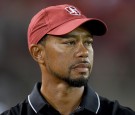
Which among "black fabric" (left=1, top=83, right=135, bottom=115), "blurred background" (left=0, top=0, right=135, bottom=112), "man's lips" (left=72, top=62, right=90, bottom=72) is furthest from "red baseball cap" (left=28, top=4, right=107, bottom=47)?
"blurred background" (left=0, top=0, right=135, bottom=112)

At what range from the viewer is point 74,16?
83.4 inches

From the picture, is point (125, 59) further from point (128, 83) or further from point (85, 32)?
point (85, 32)

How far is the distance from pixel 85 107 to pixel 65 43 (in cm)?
28

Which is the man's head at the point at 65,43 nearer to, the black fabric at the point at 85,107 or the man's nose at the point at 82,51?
the man's nose at the point at 82,51

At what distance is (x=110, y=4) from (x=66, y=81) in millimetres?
3047

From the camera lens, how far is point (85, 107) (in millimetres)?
2051

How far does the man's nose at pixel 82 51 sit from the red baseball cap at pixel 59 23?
83 mm

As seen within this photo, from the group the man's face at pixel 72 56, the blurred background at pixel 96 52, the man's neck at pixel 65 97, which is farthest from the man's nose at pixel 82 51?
the blurred background at pixel 96 52

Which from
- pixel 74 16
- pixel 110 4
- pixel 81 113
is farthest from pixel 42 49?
pixel 110 4

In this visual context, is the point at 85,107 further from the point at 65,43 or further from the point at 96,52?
the point at 96,52

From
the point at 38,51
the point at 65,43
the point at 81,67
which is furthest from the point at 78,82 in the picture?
the point at 38,51

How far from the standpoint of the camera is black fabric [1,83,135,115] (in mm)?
2047

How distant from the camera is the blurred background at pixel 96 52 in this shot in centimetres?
466

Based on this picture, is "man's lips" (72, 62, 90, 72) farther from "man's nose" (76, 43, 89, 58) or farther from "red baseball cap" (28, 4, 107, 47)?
"red baseball cap" (28, 4, 107, 47)
